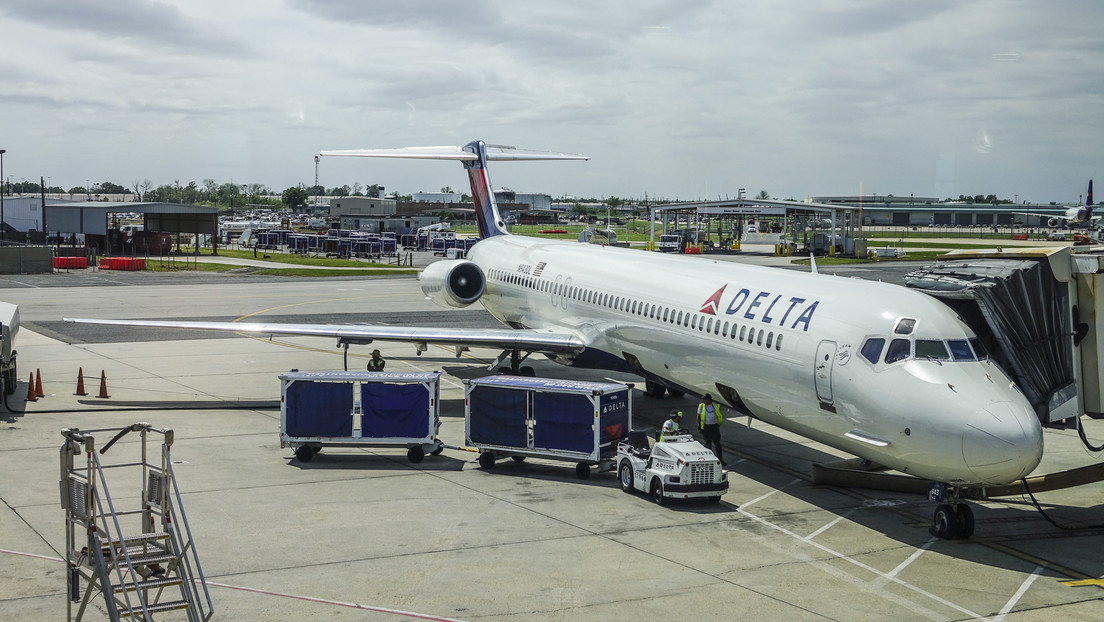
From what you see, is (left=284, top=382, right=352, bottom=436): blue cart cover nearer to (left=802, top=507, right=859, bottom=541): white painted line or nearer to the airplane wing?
the airplane wing

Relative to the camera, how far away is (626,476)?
20297mm

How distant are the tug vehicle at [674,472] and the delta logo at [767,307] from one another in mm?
2866

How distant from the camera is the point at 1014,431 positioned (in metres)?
15.2

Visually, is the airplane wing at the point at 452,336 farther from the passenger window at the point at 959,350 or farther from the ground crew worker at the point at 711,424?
the passenger window at the point at 959,350

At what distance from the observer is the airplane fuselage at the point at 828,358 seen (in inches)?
618

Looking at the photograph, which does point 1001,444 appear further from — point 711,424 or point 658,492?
point 711,424

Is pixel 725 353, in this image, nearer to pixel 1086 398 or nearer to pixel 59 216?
pixel 1086 398

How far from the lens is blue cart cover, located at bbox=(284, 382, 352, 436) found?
72.5 ft

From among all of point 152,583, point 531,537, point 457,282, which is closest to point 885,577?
point 531,537

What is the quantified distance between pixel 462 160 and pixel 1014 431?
28.5 m

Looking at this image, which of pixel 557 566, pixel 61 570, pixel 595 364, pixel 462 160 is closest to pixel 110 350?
pixel 462 160

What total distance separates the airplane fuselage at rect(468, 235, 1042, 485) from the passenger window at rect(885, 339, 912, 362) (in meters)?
0.02

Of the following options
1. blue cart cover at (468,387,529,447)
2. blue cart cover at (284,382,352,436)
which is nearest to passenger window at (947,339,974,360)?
blue cart cover at (468,387,529,447)

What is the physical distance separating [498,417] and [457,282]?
13.3 metres
